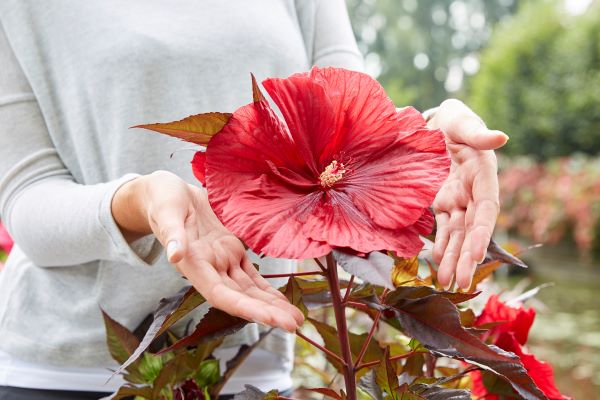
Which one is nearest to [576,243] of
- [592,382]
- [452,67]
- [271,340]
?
[592,382]

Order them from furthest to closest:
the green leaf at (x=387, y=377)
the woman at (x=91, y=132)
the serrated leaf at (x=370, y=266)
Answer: the woman at (x=91, y=132)
the green leaf at (x=387, y=377)
the serrated leaf at (x=370, y=266)

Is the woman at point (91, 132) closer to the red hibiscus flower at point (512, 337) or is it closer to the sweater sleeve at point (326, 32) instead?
the sweater sleeve at point (326, 32)

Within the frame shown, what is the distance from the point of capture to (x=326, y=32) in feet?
3.12

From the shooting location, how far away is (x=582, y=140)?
32.4 feet

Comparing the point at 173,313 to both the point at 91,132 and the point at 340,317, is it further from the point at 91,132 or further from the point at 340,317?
the point at 91,132

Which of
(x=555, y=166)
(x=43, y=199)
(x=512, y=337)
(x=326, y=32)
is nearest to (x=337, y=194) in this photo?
(x=512, y=337)

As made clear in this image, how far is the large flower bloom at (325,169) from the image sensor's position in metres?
0.46

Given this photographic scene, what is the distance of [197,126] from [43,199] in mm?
323

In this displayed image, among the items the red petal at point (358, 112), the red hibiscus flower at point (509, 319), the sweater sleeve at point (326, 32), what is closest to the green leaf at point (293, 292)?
the red petal at point (358, 112)

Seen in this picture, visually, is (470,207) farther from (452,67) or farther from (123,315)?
(452,67)

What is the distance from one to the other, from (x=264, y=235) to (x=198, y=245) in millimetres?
56

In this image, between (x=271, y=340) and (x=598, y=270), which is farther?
(x=598, y=270)

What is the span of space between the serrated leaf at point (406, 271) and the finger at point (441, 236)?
0.09ft

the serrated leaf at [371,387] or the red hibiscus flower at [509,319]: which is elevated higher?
the serrated leaf at [371,387]
